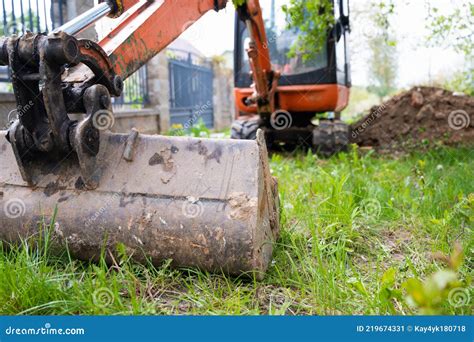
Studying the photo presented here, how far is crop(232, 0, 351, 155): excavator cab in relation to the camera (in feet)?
16.5

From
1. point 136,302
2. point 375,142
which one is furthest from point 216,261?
point 375,142

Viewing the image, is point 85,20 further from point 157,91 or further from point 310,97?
point 157,91

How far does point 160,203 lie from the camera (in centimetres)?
174

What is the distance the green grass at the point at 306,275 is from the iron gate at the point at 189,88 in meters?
6.56

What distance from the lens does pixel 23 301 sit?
1.48 metres

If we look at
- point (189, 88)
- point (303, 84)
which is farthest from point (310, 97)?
point (189, 88)

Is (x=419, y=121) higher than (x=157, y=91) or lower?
lower

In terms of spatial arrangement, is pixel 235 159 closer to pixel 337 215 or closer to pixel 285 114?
pixel 337 215

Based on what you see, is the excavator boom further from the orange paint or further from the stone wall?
the stone wall

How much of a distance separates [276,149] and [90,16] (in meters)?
4.19

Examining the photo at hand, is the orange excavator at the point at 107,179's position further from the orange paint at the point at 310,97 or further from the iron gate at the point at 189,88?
the iron gate at the point at 189,88

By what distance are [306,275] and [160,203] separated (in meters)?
0.64

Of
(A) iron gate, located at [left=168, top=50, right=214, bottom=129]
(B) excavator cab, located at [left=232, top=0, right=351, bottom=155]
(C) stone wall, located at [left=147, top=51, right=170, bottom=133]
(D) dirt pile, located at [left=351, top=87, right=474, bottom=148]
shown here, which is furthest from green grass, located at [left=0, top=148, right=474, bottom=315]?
(A) iron gate, located at [left=168, top=50, right=214, bottom=129]

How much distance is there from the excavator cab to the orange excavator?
129 inches
